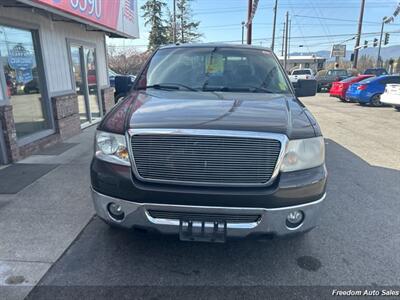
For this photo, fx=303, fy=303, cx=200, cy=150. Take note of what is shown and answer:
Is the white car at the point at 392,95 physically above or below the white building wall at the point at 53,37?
below

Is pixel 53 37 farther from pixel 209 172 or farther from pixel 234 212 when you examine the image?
pixel 234 212

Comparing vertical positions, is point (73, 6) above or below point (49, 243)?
above

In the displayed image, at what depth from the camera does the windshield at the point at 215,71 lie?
11.0 feet

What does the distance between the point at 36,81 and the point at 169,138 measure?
557 cm

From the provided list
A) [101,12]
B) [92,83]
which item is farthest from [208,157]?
[92,83]

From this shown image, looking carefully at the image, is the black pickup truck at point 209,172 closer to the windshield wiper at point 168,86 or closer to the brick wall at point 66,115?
the windshield wiper at point 168,86

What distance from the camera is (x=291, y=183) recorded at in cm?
221

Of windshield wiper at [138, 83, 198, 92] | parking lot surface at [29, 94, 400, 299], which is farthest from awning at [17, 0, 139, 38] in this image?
parking lot surface at [29, 94, 400, 299]

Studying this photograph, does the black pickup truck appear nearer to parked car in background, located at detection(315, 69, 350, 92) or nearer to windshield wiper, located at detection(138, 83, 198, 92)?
windshield wiper, located at detection(138, 83, 198, 92)

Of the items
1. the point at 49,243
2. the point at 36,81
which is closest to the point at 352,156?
the point at 49,243

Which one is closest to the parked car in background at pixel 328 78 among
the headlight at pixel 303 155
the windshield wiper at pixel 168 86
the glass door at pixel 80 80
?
the glass door at pixel 80 80

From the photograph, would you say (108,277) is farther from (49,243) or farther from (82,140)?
(82,140)

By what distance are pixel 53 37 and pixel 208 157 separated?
6.37m

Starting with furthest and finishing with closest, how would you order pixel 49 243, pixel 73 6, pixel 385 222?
pixel 73 6
pixel 385 222
pixel 49 243
